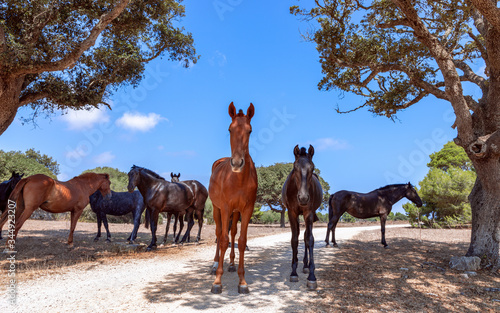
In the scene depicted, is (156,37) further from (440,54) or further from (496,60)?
(496,60)

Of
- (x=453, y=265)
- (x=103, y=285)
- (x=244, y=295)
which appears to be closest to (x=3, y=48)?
(x=103, y=285)

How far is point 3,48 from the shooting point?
9.23 metres

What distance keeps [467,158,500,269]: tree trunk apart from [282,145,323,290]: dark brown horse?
5.53 m

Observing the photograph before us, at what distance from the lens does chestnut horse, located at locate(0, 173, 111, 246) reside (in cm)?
869

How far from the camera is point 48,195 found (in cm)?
915

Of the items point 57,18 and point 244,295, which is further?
point 57,18

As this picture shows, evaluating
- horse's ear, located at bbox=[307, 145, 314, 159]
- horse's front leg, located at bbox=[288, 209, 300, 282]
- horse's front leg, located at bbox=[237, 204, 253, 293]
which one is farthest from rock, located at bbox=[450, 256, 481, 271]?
horse's front leg, located at bbox=[237, 204, 253, 293]

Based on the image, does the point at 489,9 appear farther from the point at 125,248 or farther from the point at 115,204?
the point at 115,204

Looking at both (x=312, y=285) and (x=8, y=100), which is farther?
(x=8, y=100)

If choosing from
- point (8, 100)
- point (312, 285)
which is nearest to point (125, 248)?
point (8, 100)

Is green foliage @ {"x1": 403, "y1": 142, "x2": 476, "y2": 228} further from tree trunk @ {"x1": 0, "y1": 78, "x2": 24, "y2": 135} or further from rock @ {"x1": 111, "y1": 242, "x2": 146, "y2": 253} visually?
tree trunk @ {"x1": 0, "y1": 78, "x2": 24, "y2": 135}

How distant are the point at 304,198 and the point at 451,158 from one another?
124ft

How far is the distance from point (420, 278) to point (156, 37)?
49.1ft

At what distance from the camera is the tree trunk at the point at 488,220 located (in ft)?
28.8
